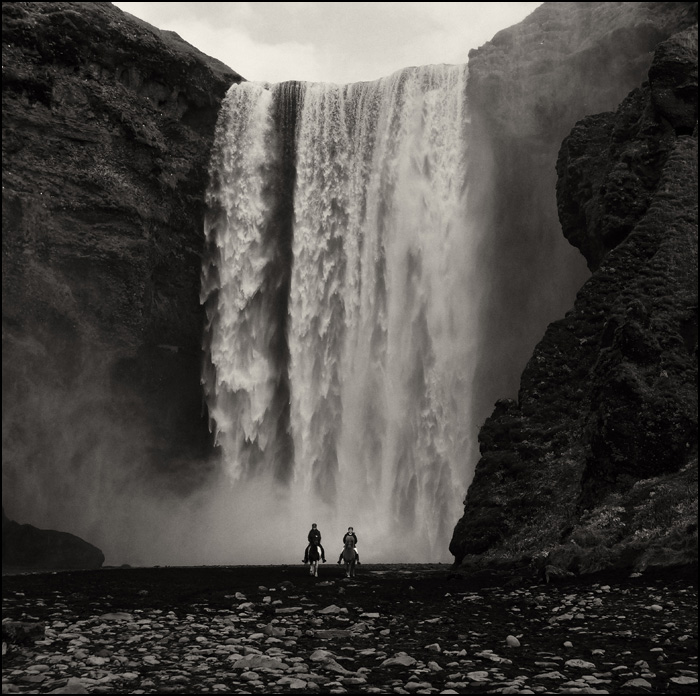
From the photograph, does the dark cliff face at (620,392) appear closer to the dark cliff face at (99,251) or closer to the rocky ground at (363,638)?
the rocky ground at (363,638)

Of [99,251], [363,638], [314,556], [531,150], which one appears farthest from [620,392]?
[99,251]

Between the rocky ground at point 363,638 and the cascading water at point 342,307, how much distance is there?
16920mm

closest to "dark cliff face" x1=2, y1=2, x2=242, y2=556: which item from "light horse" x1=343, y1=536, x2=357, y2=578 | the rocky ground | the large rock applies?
the large rock

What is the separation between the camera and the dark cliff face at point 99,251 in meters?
34.4

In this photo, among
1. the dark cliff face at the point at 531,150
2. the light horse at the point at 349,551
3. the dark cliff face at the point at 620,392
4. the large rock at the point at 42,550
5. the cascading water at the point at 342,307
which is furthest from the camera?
the dark cliff face at the point at 531,150

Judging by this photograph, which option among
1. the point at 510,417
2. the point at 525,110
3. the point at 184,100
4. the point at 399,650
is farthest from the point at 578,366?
the point at 184,100

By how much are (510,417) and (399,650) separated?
13.0 metres

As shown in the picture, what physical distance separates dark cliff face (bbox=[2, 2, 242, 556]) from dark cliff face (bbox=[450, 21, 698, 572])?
1916 centimetres

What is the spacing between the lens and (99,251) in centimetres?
3569

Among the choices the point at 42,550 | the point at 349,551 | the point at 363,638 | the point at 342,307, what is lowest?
the point at 363,638

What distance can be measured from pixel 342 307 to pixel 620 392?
19.5 m

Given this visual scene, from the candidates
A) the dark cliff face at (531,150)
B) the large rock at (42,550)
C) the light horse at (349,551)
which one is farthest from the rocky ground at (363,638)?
the dark cliff face at (531,150)

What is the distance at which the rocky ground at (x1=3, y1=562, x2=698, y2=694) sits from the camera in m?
9.45

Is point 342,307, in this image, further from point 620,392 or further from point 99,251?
point 620,392
